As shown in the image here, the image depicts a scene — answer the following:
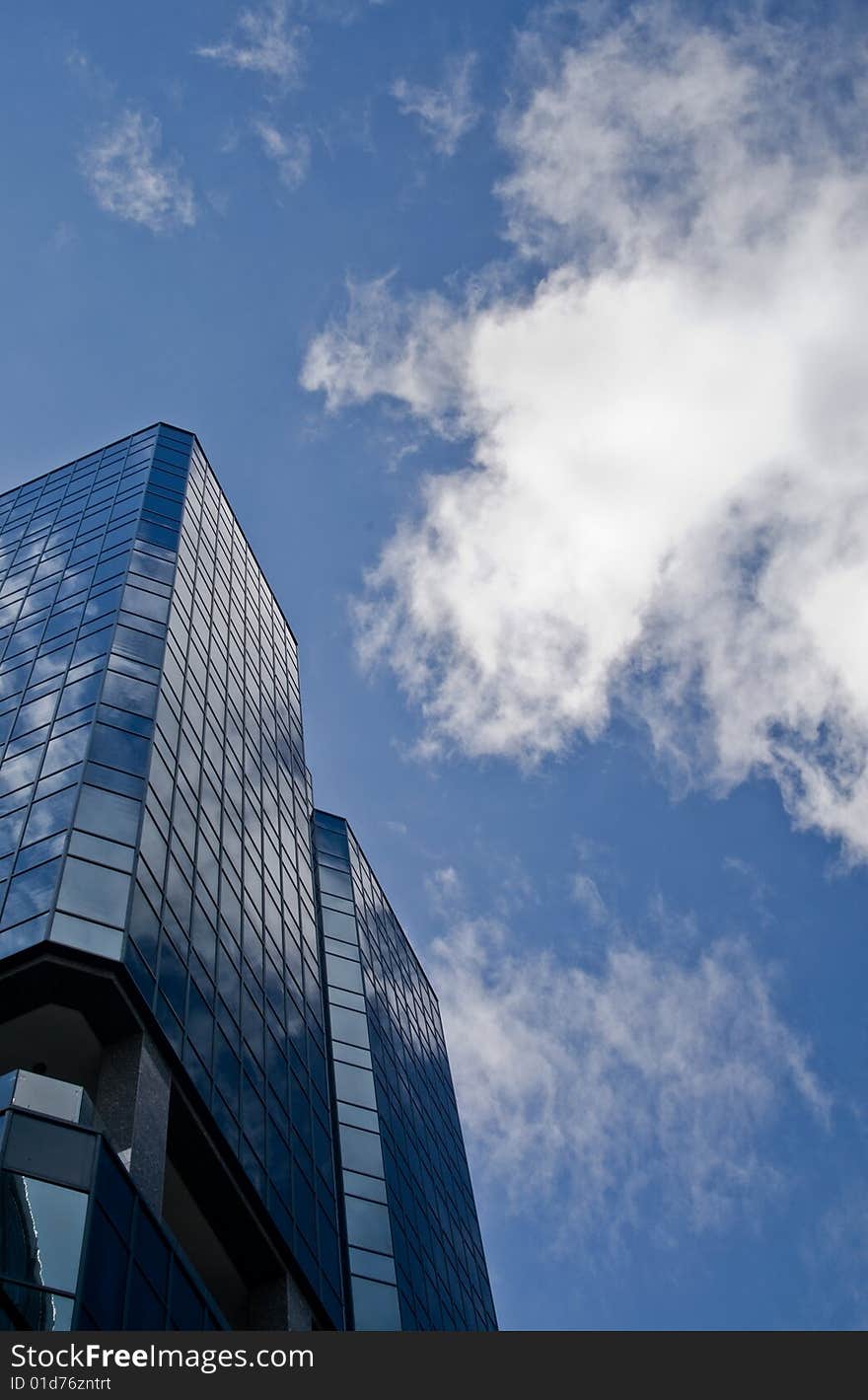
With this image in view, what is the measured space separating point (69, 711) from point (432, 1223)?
89.9ft

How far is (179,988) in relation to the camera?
97.9 feet

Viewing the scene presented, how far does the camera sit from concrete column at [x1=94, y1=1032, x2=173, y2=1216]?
24281mm

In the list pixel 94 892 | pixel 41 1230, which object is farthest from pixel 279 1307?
pixel 41 1230

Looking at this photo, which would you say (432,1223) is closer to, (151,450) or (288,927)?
(288,927)

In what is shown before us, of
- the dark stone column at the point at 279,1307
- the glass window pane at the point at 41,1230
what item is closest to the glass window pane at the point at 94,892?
the glass window pane at the point at 41,1230

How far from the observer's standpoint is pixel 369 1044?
50719 mm

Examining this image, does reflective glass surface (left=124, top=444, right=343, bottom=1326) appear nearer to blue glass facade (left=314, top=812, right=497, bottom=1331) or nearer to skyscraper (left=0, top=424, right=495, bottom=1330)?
skyscraper (left=0, top=424, right=495, bottom=1330)

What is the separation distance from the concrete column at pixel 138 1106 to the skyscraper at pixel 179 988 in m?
0.06

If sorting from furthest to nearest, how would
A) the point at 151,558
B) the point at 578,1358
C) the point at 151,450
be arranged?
the point at 151,450
the point at 151,558
the point at 578,1358

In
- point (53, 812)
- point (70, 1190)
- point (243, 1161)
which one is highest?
point (53, 812)

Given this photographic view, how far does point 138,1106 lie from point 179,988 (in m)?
4.59

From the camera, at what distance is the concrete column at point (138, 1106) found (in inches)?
956

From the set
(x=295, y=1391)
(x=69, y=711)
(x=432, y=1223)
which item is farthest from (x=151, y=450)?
(x=295, y=1391)

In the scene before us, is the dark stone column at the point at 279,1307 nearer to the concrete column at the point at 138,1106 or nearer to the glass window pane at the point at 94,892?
the concrete column at the point at 138,1106
